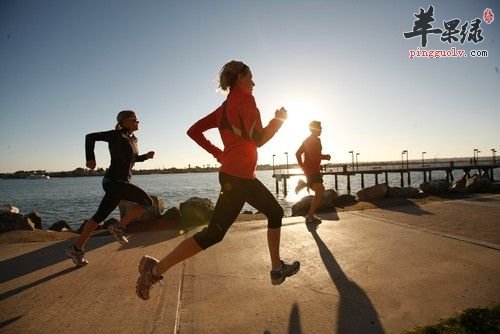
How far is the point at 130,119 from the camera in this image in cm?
423

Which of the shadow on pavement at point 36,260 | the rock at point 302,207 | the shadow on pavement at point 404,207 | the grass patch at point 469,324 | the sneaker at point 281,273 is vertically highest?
the sneaker at point 281,273

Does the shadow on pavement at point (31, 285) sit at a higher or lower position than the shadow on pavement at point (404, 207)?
lower

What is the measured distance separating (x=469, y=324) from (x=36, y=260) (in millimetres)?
4522

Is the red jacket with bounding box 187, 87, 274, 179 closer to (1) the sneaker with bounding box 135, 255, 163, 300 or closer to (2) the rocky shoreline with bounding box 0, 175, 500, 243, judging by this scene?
(1) the sneaker with bounding box 135, 255, 163, 300

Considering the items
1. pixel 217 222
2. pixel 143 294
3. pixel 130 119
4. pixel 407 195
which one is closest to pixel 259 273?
pixel 217 222

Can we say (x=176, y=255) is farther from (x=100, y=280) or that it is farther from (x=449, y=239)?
(x=449, y=239)

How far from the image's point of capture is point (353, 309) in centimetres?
244

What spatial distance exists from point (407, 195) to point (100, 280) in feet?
29.7

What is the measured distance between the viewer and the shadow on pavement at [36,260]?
3.64 metres

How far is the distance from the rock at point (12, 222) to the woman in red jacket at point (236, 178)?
5.32 meters

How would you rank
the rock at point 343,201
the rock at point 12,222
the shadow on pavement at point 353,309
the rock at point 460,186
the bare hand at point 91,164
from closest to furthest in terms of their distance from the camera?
the shadow on pavement at point 353,309
the bare hand at point 91,164
the rock at point 12,222
the rock at point 343,201
the rock at point 460,186

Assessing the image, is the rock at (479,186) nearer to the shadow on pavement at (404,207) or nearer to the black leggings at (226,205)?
the shadow on pavement at (404,207)

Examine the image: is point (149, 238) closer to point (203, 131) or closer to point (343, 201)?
point (203, 131)

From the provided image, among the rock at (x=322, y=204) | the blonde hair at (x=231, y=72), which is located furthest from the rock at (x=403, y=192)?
the blonde hair at (x=231, y=72)
